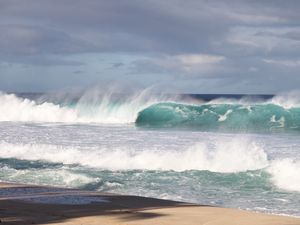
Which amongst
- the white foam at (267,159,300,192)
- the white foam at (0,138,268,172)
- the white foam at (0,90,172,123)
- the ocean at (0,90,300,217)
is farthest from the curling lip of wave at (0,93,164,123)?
the white foam at (267,159,300,192)

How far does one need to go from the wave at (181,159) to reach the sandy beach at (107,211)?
11.5 ft

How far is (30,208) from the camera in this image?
991 centimetres

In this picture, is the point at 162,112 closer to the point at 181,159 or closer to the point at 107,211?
the point at 181,159

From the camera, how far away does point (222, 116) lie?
110 ft

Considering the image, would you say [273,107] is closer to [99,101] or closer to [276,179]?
[99,101]

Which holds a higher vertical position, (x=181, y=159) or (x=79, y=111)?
(x=79, y=111)

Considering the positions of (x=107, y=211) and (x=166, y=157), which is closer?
A: (x=107, y=211)

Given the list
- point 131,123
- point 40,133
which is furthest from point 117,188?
point 131,123

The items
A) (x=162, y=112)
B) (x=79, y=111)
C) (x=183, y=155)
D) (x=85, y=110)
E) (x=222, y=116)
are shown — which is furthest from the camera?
(x=85, y=110)

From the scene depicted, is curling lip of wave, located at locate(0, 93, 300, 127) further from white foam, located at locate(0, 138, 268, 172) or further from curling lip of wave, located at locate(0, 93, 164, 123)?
white foam, located at locate(0, 138, 268, 172)

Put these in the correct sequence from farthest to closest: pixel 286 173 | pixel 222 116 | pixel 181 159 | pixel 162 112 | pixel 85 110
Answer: pixel 85 110, pixel 162 112, pixel 222 116, pixel 181 159, pixel 286 173

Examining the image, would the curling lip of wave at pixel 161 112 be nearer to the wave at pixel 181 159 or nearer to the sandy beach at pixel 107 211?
the wave at pixel 181 159

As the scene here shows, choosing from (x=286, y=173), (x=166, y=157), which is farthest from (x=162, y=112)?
(x=286, y=173)

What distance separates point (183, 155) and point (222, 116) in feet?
51.7
